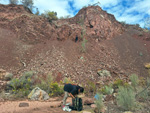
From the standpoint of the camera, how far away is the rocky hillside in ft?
41.1

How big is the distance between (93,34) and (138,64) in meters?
8.12

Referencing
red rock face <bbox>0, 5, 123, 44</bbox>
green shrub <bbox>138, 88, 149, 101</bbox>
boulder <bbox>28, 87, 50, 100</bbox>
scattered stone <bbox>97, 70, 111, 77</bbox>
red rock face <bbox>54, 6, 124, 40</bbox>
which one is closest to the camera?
green shrub <bbox>138, 88, 149, 101</bbox>

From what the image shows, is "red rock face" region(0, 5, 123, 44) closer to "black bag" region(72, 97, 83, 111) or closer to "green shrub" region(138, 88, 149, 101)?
"green shrub" region(138, 88, 149, 101)

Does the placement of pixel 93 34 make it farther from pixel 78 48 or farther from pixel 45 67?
pixel 45 67

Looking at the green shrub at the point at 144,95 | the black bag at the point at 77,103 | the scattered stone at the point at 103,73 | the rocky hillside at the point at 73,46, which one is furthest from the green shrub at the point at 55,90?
the scattered stone at the point at 103,73

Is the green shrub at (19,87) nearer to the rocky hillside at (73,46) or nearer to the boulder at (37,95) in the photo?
the boulder at (37,95)

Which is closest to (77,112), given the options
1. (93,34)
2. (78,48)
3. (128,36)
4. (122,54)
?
(78,48)

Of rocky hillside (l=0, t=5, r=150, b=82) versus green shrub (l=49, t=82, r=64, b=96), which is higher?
rocky hillside (l=0, t=5, r=150, b=82)

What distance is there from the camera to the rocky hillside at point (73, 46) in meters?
12.5

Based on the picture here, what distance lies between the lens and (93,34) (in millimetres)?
18625

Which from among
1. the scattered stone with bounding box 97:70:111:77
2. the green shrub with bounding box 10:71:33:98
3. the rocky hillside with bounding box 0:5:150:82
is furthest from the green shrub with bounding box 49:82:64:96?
the scattered stone with bounding box 97:70:111:77

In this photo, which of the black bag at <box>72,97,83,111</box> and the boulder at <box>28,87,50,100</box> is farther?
the boulder at <box>28,87,50,100</box>

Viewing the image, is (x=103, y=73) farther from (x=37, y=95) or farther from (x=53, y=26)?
(x=53, y=26)

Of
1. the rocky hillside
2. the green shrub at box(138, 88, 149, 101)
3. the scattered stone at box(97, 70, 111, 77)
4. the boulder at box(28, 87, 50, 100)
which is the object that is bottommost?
the boulder at box(28, 87, 50, 100)
